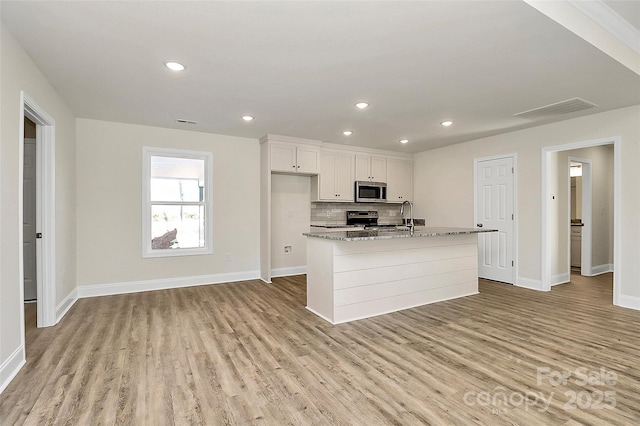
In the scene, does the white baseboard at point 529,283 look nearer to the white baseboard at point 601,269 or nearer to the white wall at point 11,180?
the white baseboard at point 601,269

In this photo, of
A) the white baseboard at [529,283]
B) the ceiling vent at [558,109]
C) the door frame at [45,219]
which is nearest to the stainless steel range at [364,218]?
the white baseboard at [529,283]

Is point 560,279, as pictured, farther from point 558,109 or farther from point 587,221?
point 558,109

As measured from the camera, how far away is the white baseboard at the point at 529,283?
4.73 meters

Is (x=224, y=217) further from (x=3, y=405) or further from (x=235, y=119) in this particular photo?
(x=3, y=405)

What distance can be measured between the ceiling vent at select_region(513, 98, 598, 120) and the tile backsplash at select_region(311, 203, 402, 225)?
3.18m

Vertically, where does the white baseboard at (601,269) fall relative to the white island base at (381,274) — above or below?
below

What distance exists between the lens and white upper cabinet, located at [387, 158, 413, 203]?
6.60 metres

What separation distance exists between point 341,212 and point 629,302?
4.31 m

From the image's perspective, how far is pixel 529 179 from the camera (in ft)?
15.8

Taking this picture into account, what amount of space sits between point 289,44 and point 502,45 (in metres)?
1.58

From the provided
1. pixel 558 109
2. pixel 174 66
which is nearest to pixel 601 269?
pixel 558 109

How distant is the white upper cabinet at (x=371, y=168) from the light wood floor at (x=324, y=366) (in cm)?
311

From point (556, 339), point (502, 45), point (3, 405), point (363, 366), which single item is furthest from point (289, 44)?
point (556, 339)

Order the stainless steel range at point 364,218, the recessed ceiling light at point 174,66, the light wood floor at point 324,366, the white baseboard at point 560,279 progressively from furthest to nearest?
the stainless steel range at point 364,218
the white baseboard at point 560,279
the recessed ceiling light at point 174,66
the light wood floor at point 324,366
